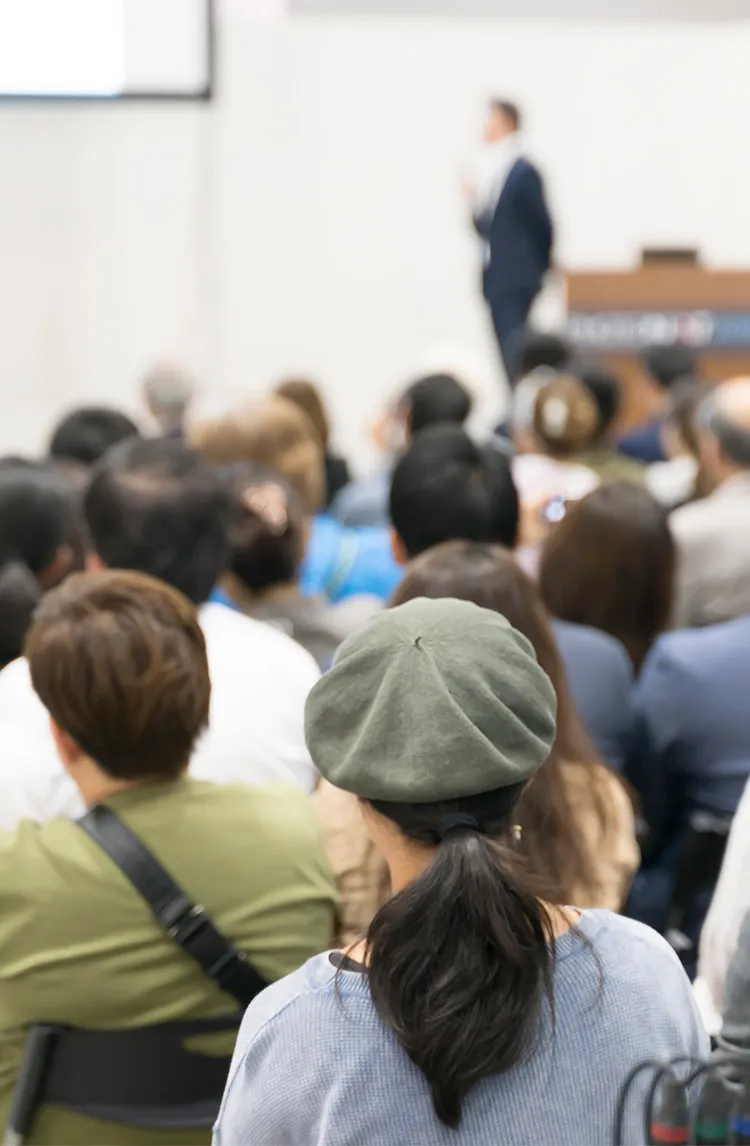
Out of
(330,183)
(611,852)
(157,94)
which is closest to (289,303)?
(330,183)

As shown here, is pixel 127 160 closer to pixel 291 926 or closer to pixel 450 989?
pixel 291 926

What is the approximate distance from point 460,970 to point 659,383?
4.75 metres

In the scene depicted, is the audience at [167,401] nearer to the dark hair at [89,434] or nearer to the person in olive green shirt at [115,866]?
the dark hair at [89,434]

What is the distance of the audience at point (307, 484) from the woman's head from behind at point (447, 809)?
176 centimetres

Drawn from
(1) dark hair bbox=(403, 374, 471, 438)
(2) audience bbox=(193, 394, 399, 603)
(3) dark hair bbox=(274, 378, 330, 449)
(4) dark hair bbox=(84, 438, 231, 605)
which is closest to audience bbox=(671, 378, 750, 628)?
(2) audience bbox=(193, 394, 399, 603)

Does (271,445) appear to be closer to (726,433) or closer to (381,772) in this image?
(726,433)

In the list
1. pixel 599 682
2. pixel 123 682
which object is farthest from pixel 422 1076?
pixel 599 682

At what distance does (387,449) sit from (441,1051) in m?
3.79

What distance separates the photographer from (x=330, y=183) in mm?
7977

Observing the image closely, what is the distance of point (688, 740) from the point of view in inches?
91.0

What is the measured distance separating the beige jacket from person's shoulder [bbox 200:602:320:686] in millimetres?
272

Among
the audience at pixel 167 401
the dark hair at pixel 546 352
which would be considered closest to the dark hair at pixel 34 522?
the audience at pixel 167 401

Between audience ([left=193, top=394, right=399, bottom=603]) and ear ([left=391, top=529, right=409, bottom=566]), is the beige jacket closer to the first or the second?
ear ([left=391, top=529, right=409, bottom=566])

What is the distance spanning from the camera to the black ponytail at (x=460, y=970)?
0.98 metres
